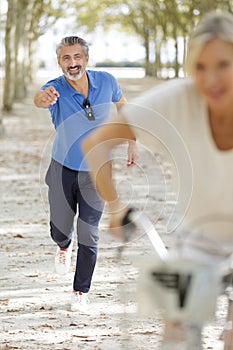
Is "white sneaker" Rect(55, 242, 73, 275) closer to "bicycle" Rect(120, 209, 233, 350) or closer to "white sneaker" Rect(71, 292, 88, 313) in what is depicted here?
"white sneaker" Rect(71, 292, 88, 313)

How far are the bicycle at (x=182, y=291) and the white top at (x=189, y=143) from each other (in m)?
0.23

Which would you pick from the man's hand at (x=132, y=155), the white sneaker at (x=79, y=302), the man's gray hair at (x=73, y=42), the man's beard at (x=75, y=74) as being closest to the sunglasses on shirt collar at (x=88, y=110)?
the man's beard at (x=75, y=74)

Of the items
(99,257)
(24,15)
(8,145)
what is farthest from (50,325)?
(24,15)

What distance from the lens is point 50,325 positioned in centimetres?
605

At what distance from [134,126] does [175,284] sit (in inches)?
27.1

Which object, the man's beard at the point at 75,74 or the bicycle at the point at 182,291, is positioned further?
the man's beard at the point at 75,74

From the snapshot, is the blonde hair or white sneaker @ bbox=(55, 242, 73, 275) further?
white sneaker @ bbox=(55, 242, 73, 275)

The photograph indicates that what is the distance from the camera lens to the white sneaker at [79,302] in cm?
644

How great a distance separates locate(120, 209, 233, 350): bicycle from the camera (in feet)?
10.1

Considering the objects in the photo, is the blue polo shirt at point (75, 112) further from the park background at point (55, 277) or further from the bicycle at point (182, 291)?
the bicycle at point (182, 291)

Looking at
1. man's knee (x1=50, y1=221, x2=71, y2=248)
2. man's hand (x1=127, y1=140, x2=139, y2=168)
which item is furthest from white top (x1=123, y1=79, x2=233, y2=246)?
man's knee (x1=50, y1=221, x2=71, y2=248)

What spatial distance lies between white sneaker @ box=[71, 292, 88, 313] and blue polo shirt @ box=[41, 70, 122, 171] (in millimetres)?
883

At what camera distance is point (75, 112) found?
6.19 metres

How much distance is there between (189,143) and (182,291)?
59 cm
